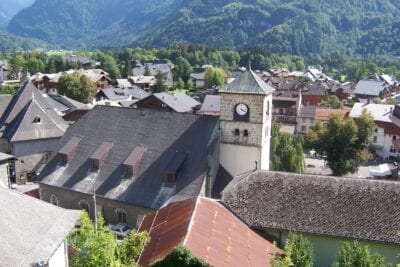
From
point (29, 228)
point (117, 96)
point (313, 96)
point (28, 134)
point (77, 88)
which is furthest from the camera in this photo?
point (313, 96)

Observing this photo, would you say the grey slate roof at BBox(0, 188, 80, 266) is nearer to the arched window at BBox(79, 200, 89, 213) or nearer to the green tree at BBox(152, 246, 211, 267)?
the green tree at BBox(152, 246, 211, 267)

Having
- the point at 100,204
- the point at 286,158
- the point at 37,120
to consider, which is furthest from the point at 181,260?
the point at 37,120

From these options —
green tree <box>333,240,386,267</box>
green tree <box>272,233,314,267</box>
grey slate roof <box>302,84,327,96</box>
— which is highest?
green tree <box>333,240,386,267</box>

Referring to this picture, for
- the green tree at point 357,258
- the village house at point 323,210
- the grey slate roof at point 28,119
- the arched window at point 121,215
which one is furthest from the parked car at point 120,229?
the grey slate roof at point 28,119

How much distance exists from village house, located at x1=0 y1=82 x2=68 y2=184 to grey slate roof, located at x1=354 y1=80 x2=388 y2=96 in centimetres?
10195

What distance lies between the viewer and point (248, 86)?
102 ft

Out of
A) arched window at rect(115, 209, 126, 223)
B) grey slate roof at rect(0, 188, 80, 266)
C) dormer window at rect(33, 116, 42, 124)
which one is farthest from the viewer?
dormer window at rect(33, 116, 42, 124)

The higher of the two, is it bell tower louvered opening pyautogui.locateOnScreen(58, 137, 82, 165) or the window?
bell tower louvered opening pyautogui.locateOnScreen(58, 137, 82, 165)

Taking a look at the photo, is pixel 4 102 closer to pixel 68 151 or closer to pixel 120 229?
pixel 68 151

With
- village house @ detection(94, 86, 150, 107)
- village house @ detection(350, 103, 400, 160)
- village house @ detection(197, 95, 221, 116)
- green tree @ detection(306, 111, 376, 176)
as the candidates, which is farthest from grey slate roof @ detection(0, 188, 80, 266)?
village house @ detection(94, 86, 150, 107)

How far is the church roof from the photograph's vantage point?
30663mm

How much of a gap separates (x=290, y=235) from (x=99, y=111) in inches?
778

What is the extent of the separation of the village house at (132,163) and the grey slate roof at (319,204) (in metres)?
3.67

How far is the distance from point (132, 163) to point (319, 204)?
43.4 feet
